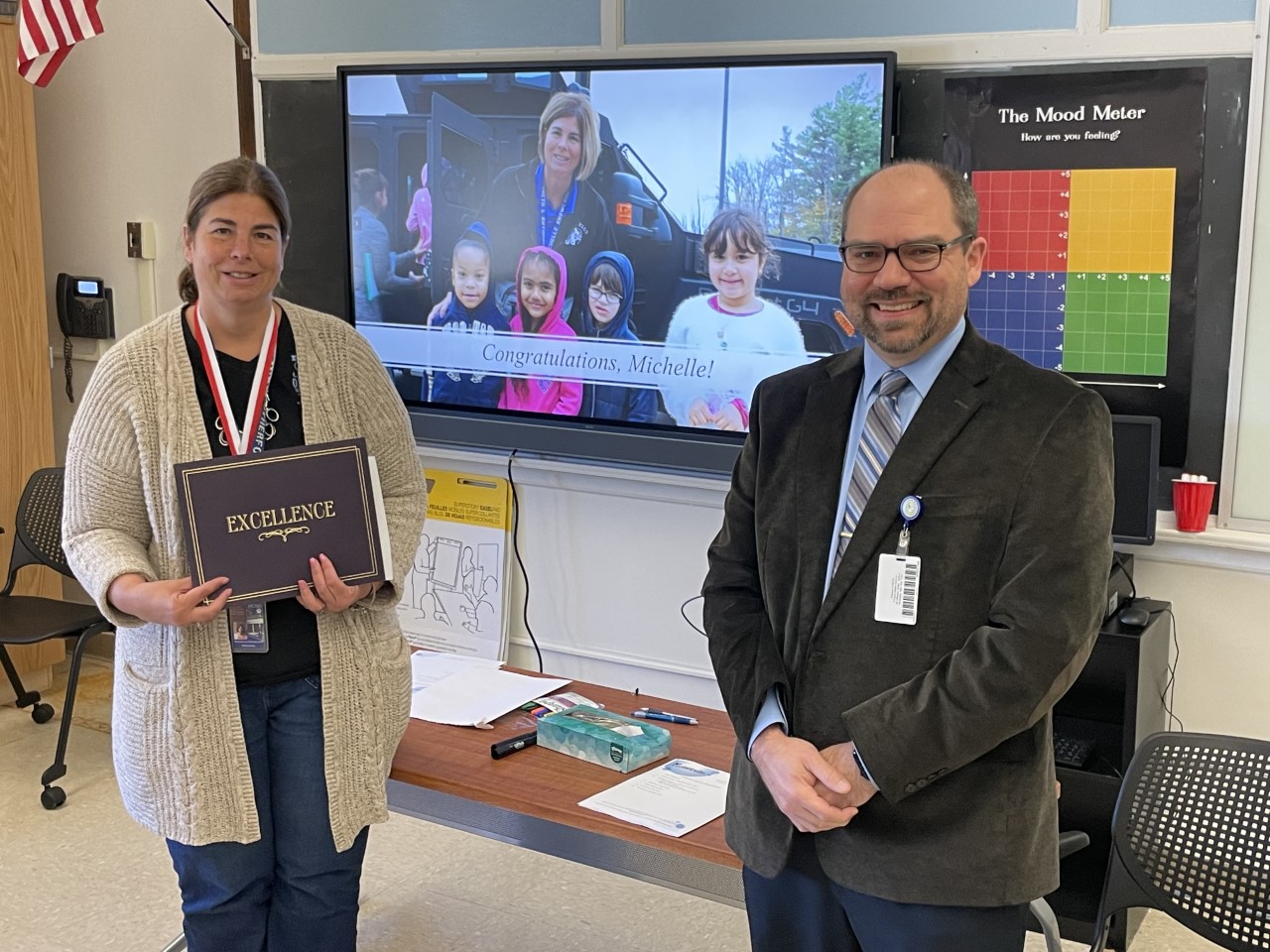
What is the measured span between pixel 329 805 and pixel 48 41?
2.88 metres

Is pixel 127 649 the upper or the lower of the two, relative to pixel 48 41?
lower

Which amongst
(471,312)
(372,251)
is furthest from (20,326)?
(471,312)

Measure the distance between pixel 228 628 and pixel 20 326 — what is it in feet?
9.59

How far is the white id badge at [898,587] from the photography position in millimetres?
1473

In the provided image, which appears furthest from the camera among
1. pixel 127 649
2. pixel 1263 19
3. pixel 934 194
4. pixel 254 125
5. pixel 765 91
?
pixel 254 125

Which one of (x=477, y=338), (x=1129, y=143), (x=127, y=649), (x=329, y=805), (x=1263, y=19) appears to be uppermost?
(x=1263, y=19)

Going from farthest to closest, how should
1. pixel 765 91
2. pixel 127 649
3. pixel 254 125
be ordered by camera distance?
pixel 254 125 < pixel 765 91 < pixel 127 649

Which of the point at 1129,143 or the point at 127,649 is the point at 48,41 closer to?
the point at 127,649

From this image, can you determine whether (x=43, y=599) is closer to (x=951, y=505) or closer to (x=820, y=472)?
(x=820, y=472)

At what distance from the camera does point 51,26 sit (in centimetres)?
383

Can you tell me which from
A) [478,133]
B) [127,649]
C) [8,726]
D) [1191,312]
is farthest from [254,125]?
A: [1191,312]

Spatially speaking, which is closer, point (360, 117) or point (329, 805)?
point (329, 805)

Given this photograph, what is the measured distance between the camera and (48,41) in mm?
3834

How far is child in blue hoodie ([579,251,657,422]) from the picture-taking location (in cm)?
359
